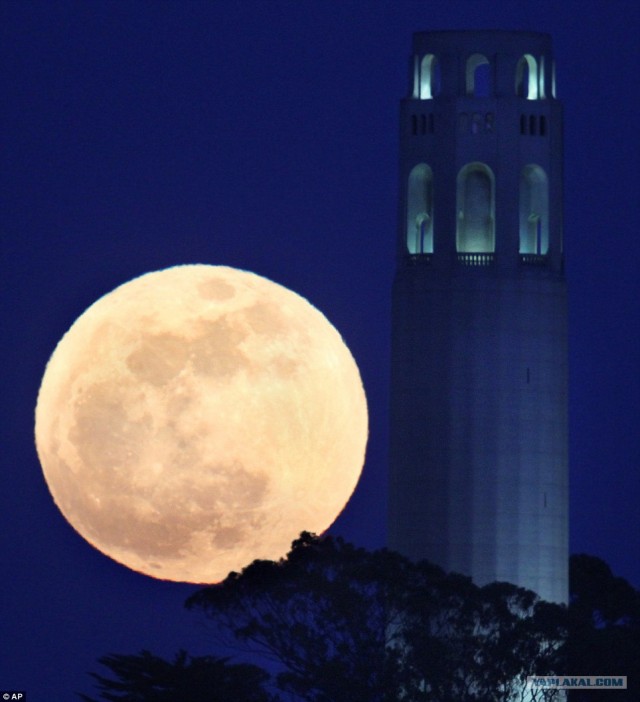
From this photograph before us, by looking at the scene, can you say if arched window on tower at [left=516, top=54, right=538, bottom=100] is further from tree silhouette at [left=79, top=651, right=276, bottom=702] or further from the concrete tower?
tree silhouette at [left=79, top=651, right=276, bottom=702]

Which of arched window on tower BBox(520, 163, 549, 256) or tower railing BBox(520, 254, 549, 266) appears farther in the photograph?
arched window on tower BBox(520, 163, 549, 256)

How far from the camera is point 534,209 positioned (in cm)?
11594

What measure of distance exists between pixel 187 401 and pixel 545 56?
23.2 metres

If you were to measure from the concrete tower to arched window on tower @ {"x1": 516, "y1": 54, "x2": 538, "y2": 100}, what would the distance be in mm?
80

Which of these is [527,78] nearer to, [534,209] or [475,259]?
[534,209]

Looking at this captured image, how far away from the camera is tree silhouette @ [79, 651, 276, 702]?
95250 mm

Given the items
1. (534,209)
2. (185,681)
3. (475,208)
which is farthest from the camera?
(534,209)

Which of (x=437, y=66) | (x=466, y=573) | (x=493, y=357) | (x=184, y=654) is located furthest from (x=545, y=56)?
(x=184, y=654)

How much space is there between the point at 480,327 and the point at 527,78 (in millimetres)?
9880

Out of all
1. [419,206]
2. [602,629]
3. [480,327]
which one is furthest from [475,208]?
[602,629]

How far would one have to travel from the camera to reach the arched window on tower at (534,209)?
Answer: 378 ft

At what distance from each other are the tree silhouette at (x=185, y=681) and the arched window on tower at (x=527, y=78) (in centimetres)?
2784

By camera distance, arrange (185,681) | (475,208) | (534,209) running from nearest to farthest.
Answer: (185,681)
(475,208)
(534,209)

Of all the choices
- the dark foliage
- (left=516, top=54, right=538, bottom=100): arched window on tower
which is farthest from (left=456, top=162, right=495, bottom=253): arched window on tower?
the dark foliage
